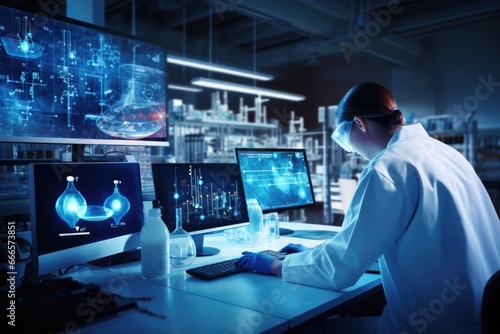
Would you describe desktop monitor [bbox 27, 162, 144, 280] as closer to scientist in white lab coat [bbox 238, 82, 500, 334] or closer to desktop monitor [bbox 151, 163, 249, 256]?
desktop monitor [bbox 151, 163, 249, 256]

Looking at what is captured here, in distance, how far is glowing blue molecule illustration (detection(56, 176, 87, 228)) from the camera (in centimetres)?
116

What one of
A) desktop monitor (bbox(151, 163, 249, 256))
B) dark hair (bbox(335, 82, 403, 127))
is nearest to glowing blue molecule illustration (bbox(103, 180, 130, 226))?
desktop monitor (bbox(151, 163, 249, 256))

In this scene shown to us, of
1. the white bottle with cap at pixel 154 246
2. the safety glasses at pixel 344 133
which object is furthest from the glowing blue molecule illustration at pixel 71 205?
the safety glasses at pixel 344 133

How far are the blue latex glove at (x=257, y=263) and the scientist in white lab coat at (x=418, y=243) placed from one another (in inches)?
6.9

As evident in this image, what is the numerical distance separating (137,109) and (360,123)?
1.03 meters

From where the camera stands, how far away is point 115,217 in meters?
1.34

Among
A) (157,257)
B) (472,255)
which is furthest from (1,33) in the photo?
(472,255)

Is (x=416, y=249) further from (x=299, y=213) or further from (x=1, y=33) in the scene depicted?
(x=299, y=213)

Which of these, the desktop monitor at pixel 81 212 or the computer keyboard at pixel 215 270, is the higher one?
the desktop monitor at pixel 81 212

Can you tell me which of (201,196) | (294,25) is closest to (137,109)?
(201,196)

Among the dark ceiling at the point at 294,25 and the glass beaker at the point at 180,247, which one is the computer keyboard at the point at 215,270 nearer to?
the glass beaker at the point at 180,247

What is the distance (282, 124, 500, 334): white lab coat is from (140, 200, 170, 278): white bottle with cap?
539 millimetres

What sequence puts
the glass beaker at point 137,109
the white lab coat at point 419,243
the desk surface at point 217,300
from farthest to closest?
the glass beaker at point 137,109
the white lab coat at point 419,243
the desk surface at point 217,300

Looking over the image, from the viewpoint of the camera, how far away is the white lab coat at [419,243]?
1.06 m
